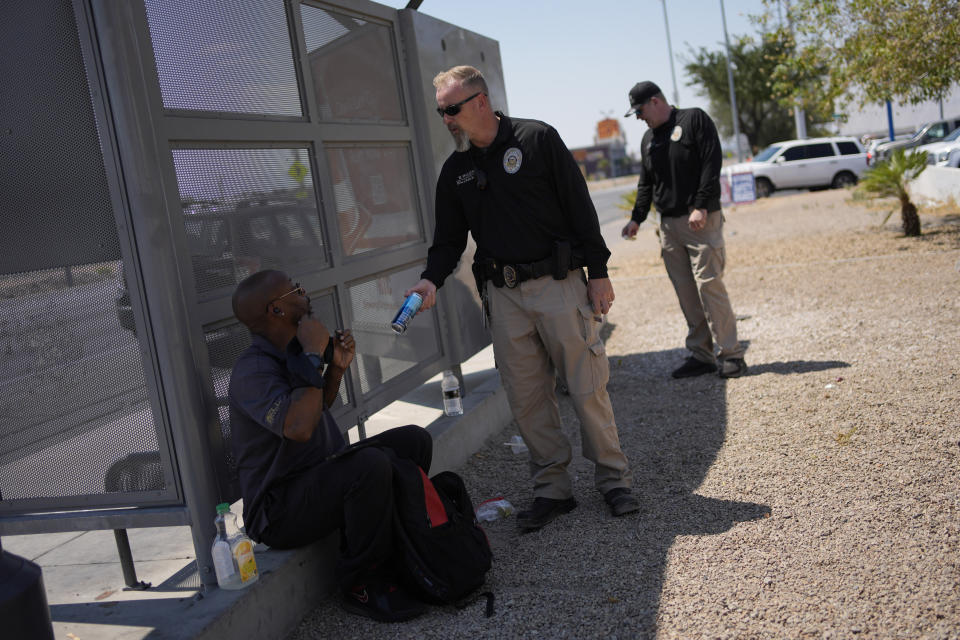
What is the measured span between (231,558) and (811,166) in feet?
78.3

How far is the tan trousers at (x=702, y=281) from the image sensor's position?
5754mm

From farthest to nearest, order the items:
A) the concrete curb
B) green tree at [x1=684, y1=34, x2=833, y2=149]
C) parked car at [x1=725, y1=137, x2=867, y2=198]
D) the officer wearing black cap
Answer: green tree at [x1=684, y1=34, x2=833, y2=149] < parked car at [x1=725, y1=137, x2=867, y2=198] < the officer wearing black cap < the concrete curb

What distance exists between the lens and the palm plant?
11633mm

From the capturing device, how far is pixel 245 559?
299 cm

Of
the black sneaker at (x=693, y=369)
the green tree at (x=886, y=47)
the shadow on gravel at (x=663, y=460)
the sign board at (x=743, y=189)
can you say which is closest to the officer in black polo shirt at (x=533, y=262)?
the shadow on gravel at (x=663, y=460)

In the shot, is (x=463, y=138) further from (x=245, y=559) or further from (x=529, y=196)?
(x=245, y=559)

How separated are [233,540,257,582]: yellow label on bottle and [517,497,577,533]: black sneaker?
4.32 ft

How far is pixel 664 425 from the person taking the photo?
5.12 m

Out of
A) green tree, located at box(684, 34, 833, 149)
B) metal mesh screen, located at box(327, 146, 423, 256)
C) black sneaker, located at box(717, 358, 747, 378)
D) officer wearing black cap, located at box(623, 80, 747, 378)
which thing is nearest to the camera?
metal mesh screen, located at box(327, 146, 423, 256)

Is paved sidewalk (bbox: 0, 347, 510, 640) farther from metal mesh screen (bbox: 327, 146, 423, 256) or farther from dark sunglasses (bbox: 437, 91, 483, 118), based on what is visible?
dark sunglasses (bbox: 437, 91, 483, 118)

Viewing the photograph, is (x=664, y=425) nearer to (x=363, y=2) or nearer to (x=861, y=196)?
(x=363, y=2)

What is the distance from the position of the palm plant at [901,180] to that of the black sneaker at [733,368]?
23.9 ft

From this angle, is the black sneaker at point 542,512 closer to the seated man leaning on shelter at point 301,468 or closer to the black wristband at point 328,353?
the seated man leaning on shelter at point 301,468

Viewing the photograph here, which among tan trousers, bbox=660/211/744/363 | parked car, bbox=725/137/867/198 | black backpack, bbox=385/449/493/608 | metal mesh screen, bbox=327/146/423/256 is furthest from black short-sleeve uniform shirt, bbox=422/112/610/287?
parked car, bbox=725/137/867/198
